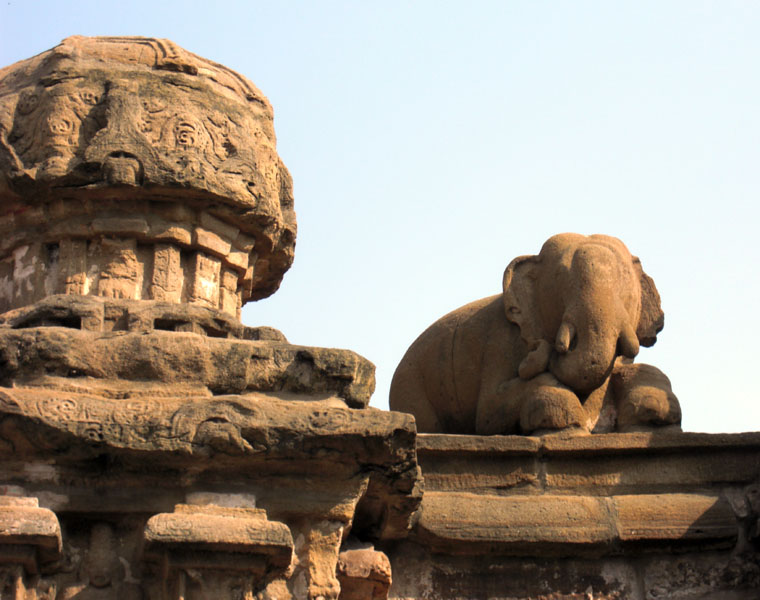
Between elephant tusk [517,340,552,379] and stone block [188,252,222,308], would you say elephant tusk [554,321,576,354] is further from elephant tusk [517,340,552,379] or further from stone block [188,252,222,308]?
stone block [188,252,222,308]

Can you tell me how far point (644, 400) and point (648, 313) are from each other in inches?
27.6

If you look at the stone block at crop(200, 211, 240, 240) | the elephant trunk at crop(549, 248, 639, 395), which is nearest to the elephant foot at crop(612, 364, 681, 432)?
the elephant trunk at crop(549, 248, 639, 395)

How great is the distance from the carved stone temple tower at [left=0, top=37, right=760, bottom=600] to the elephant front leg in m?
0.02

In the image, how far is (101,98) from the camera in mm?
6539

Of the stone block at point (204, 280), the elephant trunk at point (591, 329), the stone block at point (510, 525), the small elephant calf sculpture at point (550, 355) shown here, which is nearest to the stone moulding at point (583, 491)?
the stone block at point (510, 525)

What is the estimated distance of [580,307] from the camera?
302 inches

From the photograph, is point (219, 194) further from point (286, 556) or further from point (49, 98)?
point (286, 556)

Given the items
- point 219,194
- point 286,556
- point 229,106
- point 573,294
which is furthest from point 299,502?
point 573,294

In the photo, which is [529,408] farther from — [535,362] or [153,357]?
[153,357]

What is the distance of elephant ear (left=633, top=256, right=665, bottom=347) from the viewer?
807 cm

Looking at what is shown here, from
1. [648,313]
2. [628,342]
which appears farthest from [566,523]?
[648,313]

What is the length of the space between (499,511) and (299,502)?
1743 millimetres

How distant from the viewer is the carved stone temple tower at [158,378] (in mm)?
5367

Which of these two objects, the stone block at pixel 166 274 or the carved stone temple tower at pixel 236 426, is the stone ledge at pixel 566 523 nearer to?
the carved stone temple tower at pixel 236 426
